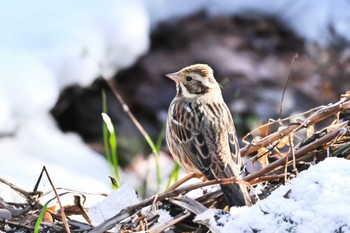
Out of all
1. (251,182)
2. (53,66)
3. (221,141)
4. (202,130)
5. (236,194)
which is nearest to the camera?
(236,194)

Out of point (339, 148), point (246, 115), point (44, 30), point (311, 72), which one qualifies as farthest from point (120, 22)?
point (339, 148)

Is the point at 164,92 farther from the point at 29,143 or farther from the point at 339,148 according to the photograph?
the point at 339,148

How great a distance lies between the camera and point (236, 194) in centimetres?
391

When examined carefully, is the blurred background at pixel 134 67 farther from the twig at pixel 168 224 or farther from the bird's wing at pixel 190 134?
the twig at pixel 168 224

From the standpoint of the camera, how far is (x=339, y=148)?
13.6 ft

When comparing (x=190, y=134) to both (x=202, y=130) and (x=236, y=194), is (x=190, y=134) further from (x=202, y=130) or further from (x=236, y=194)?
(x=236, y=194)

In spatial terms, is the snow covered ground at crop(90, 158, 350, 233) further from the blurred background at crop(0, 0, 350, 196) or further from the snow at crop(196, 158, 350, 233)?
the blurred background at crop(0, 0, 350, 196)

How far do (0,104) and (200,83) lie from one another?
4.98ft

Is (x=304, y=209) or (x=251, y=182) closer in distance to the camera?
(x=304, y=209)

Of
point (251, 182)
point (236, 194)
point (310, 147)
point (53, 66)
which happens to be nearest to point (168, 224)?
point (236, 194)

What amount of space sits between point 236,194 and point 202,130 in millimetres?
1399

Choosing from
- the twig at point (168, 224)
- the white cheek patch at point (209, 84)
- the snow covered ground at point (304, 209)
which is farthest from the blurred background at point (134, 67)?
the snow covered ground at point (304, 209)

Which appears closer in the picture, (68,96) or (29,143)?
(29,143)

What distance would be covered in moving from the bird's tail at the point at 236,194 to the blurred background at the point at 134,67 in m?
1.81
